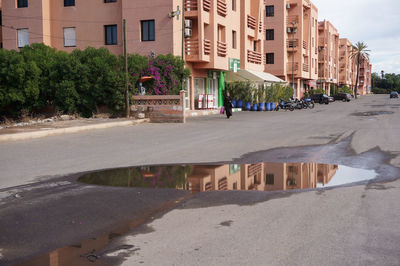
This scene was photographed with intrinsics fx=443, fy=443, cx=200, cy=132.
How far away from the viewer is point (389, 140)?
14156 mm

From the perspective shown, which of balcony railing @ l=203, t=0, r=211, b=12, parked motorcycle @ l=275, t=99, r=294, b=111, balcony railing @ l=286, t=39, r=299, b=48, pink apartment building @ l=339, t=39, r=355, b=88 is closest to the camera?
balcony railing @ l=203, t=0, r=211, b=12

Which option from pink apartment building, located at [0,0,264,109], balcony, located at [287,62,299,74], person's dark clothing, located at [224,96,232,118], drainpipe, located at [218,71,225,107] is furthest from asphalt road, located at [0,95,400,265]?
balcony, located at [287,62,299,74]

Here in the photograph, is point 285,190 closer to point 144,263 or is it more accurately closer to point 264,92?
point 144,263

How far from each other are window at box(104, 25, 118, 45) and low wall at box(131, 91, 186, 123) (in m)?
11.1

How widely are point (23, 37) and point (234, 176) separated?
32.6 m

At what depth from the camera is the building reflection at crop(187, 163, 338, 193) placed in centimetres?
773

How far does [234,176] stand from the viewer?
8656 mm

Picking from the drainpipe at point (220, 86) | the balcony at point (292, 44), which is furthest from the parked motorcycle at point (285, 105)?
the balcony at point (292, 44)

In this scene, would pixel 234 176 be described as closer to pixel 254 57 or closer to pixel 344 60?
pixel 254 57

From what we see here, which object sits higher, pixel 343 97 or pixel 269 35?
pixel 269 35

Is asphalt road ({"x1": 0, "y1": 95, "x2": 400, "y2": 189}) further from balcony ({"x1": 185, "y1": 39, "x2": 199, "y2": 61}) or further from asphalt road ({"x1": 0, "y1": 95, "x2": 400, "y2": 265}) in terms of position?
balcony ({"x1": 185, "y1": 39, "x2": 199, "y2": 61})

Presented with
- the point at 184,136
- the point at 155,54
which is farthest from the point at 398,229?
the point at 155,54

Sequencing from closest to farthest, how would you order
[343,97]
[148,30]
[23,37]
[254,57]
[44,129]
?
[44,129] < [148,30] < [23,37] < [254,57] < [343,97]

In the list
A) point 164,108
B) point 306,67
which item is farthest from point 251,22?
point 306,67
